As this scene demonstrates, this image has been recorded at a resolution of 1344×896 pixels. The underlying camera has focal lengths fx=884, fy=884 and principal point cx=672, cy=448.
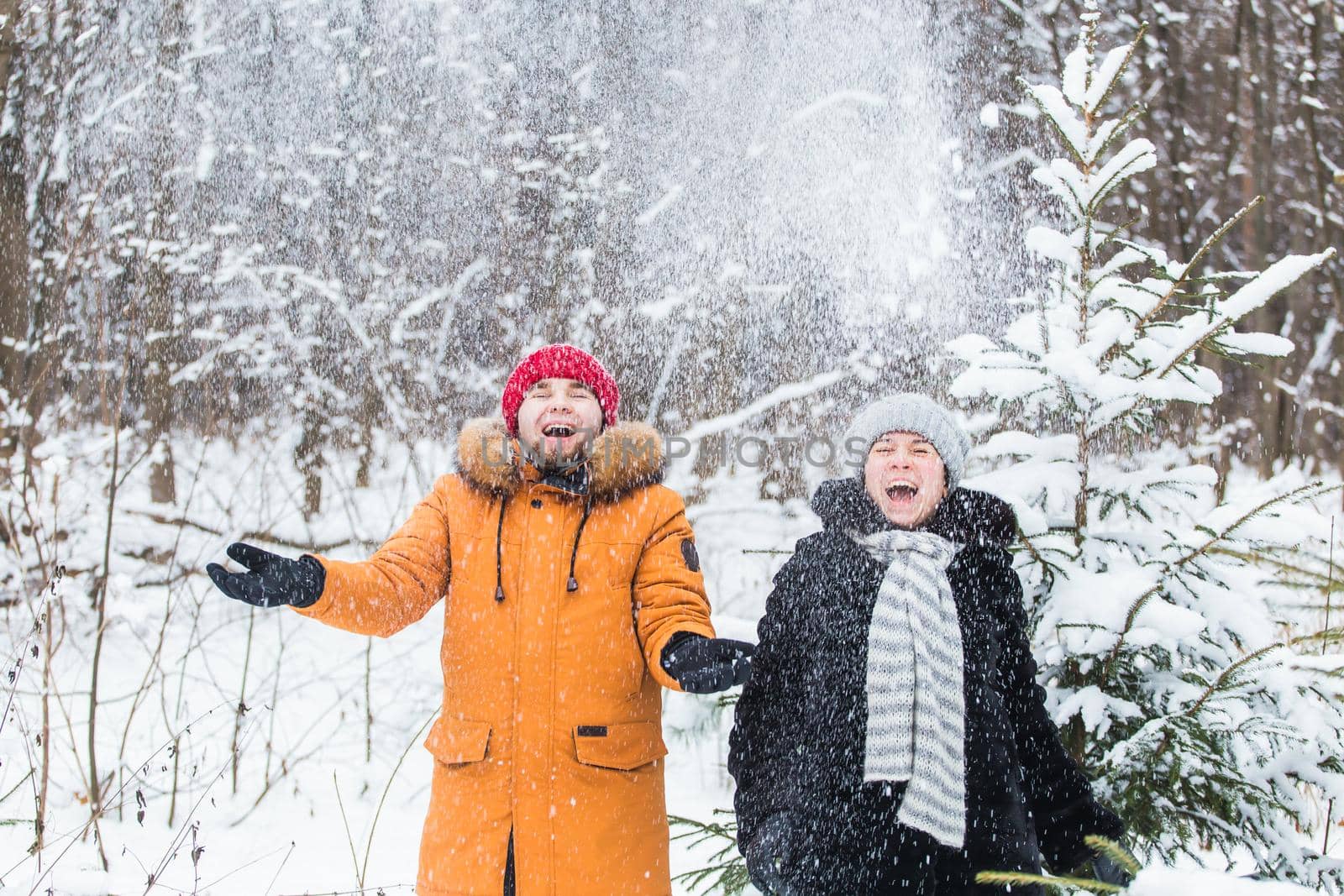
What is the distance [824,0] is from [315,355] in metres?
5.15

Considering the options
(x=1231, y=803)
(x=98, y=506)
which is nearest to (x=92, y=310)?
(x=98, y=506)

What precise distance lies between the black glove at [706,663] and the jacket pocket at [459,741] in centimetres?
43

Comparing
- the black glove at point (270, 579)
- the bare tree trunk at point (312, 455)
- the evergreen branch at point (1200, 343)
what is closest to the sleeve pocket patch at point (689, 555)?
the black glove at point (270, 579)

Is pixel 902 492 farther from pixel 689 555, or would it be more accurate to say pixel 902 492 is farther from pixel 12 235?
pixel 12 235

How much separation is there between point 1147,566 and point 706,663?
3.98 ft

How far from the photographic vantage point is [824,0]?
7156mm

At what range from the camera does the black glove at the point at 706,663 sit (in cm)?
168

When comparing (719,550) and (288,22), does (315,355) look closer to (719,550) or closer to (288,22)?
(288,22)

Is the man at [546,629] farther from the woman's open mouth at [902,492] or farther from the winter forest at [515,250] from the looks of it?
the winter forest at [515,250]

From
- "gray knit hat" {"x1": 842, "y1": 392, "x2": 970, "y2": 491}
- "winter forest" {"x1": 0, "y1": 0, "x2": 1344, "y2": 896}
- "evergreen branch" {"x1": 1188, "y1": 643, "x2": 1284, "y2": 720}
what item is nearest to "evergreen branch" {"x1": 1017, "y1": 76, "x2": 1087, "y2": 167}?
"gray knit hat" {"x1": 842, "y1": 392, "x2": 970, "y2": 491}

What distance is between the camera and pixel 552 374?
214 centimetres

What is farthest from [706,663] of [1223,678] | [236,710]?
[236,710]

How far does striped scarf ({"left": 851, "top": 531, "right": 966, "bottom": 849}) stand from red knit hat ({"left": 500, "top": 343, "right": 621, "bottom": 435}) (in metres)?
0.78

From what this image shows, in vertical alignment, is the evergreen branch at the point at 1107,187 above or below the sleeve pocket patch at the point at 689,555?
above
